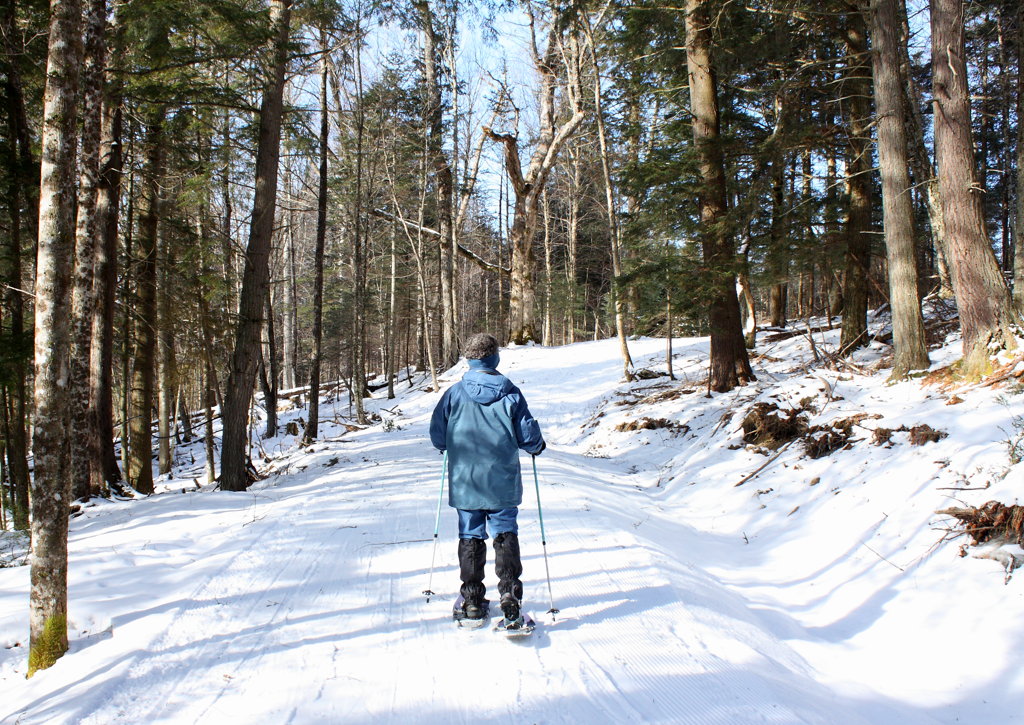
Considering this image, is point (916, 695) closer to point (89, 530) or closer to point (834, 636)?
point (834, 636)

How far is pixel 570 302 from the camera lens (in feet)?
99.8

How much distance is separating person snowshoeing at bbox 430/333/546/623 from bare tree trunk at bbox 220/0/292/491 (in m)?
6.24

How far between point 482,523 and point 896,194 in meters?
7.87

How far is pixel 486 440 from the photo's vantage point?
396 centimetres

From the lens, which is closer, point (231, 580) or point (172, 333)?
point (231, 580)

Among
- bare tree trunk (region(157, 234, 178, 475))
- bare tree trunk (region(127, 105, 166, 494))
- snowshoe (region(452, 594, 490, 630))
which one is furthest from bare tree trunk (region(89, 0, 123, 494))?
snowshoe (region(452, 594, 490, 630))

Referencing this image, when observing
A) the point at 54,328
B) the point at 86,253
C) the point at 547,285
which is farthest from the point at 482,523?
the point at 547,285

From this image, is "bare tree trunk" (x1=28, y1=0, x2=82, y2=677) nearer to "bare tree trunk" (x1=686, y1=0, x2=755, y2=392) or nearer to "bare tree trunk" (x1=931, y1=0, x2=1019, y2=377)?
"bare tree trunk" (x1=931, y1=0, x2=1019, y2=377)

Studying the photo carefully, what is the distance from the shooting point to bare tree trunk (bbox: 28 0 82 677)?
373 centimetres

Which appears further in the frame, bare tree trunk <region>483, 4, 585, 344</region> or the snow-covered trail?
bare tree trunk <region>483, 4, 585, 344</region>

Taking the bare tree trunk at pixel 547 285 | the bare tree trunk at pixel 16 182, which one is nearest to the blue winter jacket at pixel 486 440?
the bare tree trunk at pixel 16 182

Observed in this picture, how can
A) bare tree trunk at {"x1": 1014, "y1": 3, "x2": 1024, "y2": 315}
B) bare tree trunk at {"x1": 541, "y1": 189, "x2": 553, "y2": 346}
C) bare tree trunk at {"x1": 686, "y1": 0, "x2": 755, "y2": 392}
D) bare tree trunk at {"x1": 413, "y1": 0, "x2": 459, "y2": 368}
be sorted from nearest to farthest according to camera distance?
bare tree trunk at {"x1": 1014, "y1": 3, "x2": 1024, "y2": 315} < bare tree trunk at {"x1": 686, "y1": 0, "x2": 755, "y2": 392} < bare tree trunk at {"x1": 413, "y1": 0, "x2": 459, "y2": 368} < bare tree trunk at {"x1": 541, "y1": 189, "x2": 553, "y2": 346}

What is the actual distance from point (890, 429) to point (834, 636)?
10.1ft

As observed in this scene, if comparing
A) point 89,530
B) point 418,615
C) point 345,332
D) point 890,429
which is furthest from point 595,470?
point 345,332
